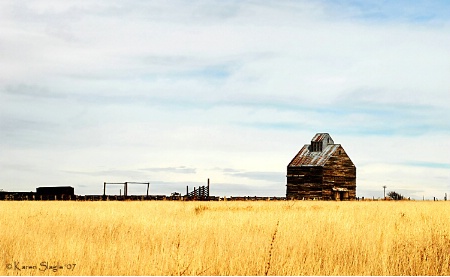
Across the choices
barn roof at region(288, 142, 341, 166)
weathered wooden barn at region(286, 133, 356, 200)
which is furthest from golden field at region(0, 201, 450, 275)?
barn roof at region(288, 142, 341, 166)

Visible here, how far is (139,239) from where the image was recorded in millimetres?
12445

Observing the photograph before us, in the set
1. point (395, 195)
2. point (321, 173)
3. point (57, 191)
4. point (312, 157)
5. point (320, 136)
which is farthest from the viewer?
point (395, 195)

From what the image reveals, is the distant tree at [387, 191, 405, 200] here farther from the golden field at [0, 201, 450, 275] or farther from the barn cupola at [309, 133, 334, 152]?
the golden field at [0, 201, 450, 275]

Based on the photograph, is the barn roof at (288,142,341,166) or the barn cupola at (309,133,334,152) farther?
the barn cupola at (309,133,334,152)

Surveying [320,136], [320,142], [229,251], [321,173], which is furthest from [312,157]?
[229,251]

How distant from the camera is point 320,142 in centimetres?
5884

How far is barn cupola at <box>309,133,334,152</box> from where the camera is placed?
192 ft

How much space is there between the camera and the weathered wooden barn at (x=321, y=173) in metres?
55.9

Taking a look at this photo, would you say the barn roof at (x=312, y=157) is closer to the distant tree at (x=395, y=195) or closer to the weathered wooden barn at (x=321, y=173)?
the weathered wooden barn at (x=321, y=173)

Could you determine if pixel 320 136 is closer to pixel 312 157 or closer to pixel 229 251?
pixel 312 157

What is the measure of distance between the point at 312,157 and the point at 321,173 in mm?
2593

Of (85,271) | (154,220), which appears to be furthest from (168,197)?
(85,271)

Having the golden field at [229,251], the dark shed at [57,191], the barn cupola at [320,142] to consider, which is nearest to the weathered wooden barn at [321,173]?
the barn cupola at [320,142]

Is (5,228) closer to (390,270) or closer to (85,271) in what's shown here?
(85,271)
